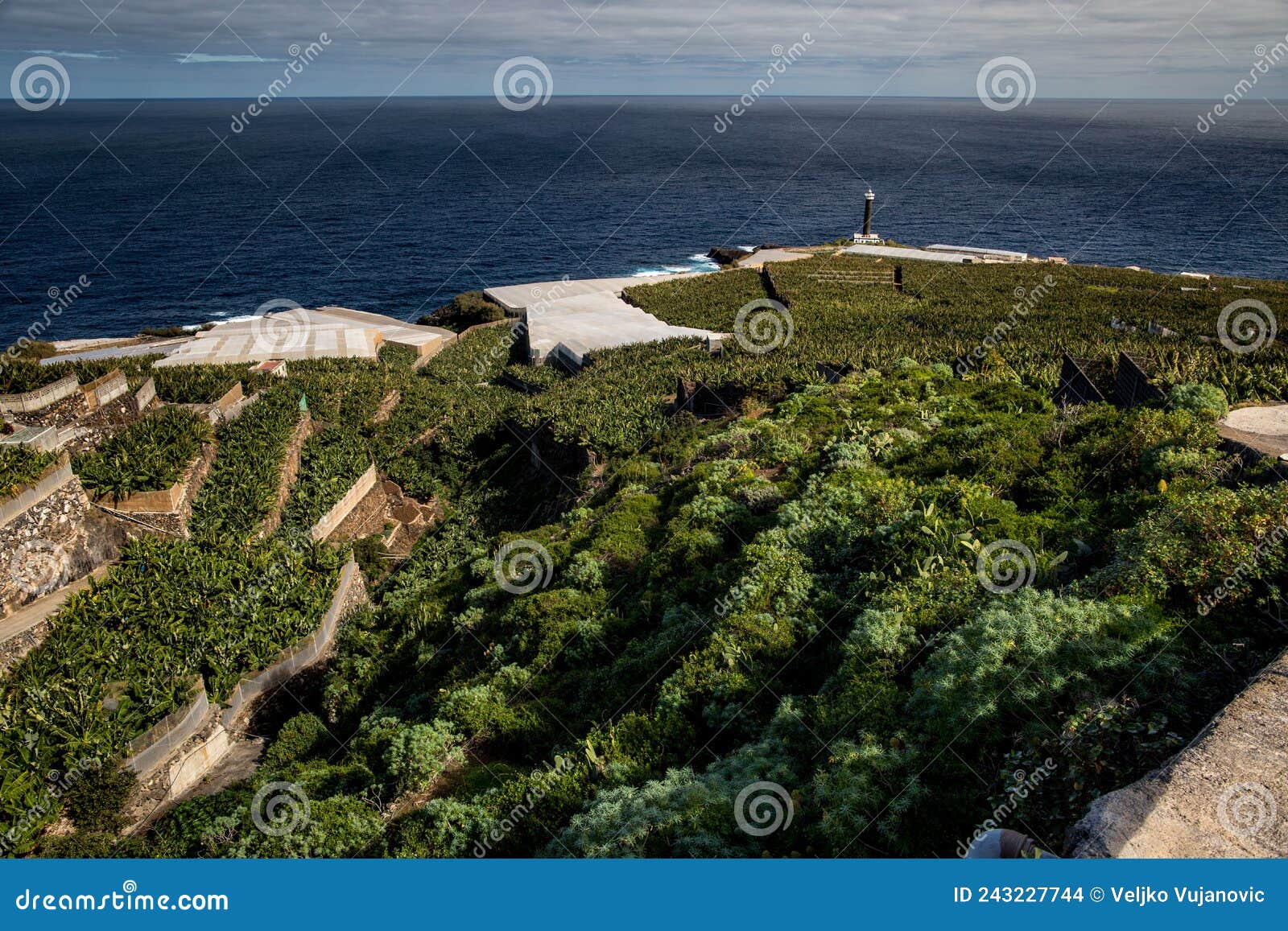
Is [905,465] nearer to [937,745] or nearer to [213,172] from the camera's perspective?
[937,745]

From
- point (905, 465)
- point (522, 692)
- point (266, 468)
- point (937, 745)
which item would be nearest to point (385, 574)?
point (266, 468)

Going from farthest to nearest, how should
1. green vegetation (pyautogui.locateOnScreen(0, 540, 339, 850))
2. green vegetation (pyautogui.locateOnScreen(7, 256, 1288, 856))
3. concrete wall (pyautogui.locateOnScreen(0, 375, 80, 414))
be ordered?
1. concrete wall (pyautogui.locateOnScreen(0, 375, 80, 414))
2. green vegetation (pyautogui.locateOnScreen(0, 540, 339, 850))
3. green vegetation (pyautogui.locateOnScreen(7, 256, 1288, 856))

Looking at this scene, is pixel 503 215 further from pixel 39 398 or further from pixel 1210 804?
pixel 1210 804

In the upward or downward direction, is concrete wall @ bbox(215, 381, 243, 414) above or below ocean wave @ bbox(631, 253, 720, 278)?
below

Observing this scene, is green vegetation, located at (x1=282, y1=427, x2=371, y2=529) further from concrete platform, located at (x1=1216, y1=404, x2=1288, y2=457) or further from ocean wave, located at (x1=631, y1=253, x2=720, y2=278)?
ocean wave, located at (x1=631, y1=253, x2=720, y2=278)

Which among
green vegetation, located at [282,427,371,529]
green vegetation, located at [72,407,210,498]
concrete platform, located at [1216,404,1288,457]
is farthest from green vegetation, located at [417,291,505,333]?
concrete platform, located at [1216,404,1288,457]

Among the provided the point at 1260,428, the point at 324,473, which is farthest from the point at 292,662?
the point at 1260,428

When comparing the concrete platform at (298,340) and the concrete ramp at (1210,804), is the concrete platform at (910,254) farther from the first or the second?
the concrete ramp at (1210,804)

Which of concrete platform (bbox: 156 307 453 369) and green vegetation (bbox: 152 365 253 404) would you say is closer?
green vegetation (bbox: 152 365 253 404)
